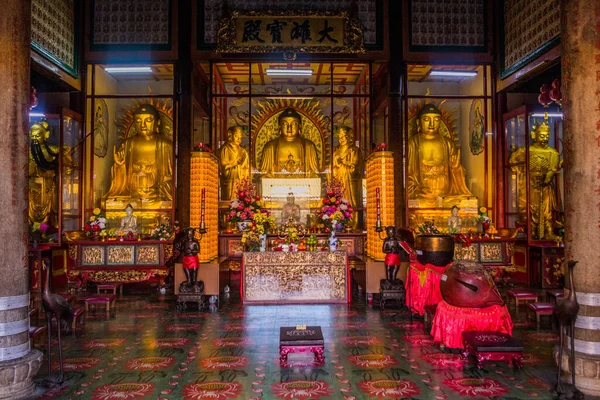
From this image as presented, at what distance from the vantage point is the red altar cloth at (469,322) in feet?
14.9

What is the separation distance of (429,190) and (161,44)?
5782 mm

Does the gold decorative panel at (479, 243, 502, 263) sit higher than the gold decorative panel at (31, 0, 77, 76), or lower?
lower

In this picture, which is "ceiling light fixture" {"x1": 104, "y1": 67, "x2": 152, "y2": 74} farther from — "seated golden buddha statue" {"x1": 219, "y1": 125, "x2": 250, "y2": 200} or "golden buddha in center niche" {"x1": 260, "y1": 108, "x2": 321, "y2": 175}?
"golden buddha in center niche" {"x1": 260, "y1": 108, "x2": 321, "y2": 175}

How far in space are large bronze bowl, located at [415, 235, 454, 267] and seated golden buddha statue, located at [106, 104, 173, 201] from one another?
19.6 feet

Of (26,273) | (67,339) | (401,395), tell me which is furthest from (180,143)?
(401,395)

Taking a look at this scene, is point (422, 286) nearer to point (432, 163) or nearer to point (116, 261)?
point (116, 261)

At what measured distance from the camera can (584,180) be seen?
354 centimetres

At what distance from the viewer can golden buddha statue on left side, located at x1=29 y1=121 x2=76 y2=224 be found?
870cm

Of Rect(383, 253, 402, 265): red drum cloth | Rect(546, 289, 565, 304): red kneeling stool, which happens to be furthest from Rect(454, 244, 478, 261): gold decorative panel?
Rect(383, 253, 402, 265): red drum cloth

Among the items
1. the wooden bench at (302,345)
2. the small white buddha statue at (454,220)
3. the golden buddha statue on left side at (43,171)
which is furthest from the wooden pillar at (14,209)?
the small white buddha statue at (454,220)

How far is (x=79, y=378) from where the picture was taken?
3.88 meters

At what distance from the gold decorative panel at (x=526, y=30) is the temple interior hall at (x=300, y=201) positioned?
5 cm

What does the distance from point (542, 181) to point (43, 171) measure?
28.4ft

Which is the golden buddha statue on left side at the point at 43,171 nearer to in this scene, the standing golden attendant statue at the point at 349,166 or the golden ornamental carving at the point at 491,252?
the standing golden attendant statue at the point at 349,166
